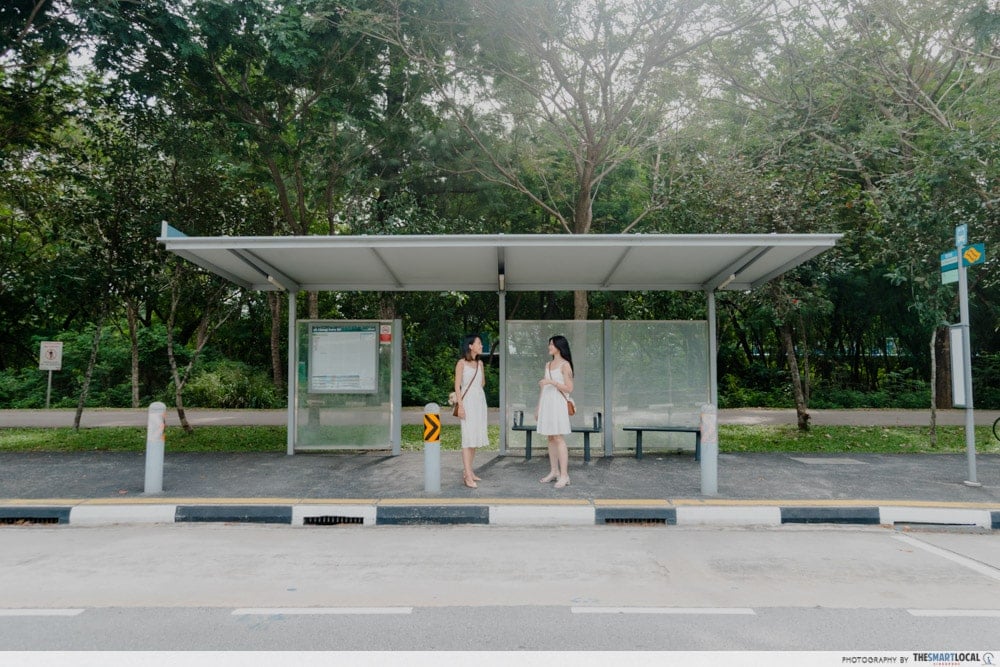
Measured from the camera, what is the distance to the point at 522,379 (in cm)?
1009

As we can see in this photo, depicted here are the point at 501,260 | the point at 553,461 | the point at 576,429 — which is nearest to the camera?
the point at 553,461

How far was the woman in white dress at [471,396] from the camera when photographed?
24.3ft

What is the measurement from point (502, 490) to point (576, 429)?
2.14 meters

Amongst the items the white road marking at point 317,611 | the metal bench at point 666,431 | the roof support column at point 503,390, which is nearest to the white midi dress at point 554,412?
the roof support column at point 503,390

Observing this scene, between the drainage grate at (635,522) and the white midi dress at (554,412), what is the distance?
129 centimetres

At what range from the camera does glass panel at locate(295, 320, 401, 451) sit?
1012 centimetres

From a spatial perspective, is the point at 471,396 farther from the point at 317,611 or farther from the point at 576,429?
the point at 317,611

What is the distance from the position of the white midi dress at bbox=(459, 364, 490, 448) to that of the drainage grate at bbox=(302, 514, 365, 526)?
59.8 inches

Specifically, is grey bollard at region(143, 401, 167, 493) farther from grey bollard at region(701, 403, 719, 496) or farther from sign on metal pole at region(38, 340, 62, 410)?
sign on metal pole at region(38, 340, 62, 410)

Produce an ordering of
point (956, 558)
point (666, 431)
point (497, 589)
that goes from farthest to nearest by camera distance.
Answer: point (666, 431)
point (956, 558)
point (497, 589)

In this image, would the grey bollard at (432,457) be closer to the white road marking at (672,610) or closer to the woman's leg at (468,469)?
the woman's leg at (468,469)

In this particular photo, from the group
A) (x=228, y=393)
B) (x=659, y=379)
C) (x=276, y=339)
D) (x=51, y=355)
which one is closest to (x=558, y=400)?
(x=659, y=379)

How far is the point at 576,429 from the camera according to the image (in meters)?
9.23
